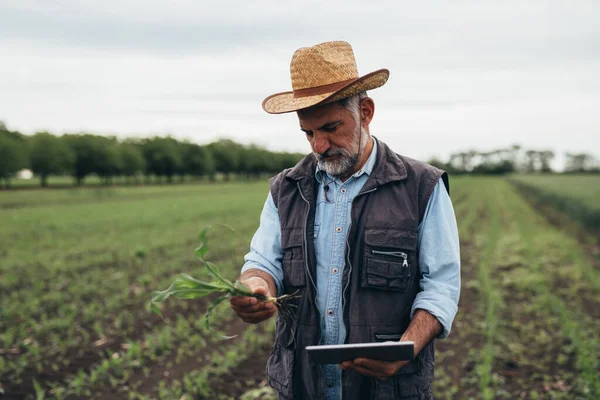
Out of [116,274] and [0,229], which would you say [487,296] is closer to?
[116,274]

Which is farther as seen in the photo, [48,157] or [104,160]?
[104,160]

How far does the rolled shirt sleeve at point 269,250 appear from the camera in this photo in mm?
2344

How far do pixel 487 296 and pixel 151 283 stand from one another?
229 inches

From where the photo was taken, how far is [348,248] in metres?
2.17

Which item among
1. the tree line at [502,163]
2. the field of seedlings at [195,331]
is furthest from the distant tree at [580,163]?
the field of seedlings at [195,331]

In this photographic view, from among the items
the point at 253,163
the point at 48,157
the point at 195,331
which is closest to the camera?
the point at 195,331

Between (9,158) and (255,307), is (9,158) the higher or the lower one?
the higher one

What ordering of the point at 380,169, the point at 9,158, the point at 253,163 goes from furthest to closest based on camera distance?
the point at 253,163, the point at 9,158, the point at 380,169

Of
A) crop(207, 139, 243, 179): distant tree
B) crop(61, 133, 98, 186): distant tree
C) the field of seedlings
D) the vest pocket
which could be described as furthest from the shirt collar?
crop(207, 139, 243, 179): distant tree

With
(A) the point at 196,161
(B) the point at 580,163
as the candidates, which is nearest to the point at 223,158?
(A) the point at 196,161

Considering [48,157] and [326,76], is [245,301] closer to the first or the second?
[326,76]

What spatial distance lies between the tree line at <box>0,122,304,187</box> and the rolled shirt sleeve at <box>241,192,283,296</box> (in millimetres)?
47956

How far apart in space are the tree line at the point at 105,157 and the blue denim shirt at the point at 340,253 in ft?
158

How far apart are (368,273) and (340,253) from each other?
170mm
